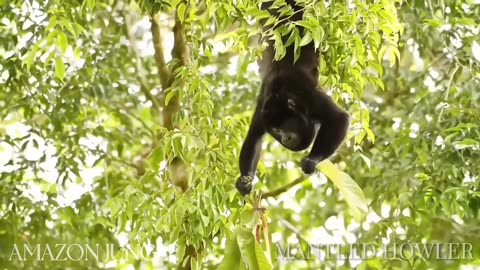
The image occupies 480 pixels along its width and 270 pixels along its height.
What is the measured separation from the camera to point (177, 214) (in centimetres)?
144

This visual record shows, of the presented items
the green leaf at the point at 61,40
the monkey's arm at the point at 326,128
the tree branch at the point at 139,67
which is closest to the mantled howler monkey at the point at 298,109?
the monkey's arm at the point at 326,128

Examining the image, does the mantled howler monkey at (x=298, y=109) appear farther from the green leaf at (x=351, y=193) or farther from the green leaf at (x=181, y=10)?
the green leaf at (x=181, y=10)

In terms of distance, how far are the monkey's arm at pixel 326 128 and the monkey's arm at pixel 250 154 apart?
3.8 inches

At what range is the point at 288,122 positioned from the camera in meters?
1.23

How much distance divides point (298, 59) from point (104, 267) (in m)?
1.30

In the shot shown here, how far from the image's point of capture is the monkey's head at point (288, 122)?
1220 mm

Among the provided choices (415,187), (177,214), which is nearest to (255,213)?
(177,214)

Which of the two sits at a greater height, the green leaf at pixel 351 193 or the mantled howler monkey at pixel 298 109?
the mantled howler monkey at pixel 298 109

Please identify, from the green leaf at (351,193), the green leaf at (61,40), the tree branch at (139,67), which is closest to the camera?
the green leaf at (351,193)

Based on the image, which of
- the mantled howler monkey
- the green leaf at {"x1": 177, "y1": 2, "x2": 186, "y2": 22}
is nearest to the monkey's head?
the mantled howler monkey

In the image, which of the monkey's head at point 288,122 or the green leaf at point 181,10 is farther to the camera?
the green leaf at point 181,10

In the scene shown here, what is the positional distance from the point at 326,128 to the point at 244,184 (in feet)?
0.66

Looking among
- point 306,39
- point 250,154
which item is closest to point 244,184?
point 250,154

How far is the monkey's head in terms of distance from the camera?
4.00 ft
